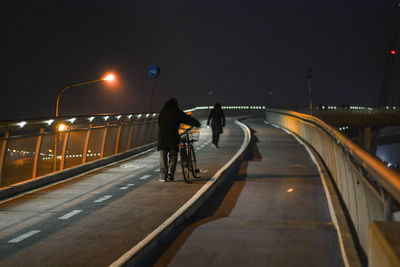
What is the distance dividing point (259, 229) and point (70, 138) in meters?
8.66

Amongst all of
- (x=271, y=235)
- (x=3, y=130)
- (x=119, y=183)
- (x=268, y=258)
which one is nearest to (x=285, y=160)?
(x=119, y=183)

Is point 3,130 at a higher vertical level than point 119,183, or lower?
higher

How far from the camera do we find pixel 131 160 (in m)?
19.6

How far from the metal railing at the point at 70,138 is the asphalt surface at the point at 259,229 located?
4531mm

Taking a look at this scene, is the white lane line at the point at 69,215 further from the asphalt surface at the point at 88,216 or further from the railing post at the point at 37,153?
the railing post at the point at 37,153

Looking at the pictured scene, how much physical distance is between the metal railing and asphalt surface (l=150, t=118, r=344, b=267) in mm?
4531

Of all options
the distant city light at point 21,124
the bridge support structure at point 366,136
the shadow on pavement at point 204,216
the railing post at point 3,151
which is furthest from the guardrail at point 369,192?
the bridge support structure at point 366,136

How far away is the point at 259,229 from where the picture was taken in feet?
Result: 27.2

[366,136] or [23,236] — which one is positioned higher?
[23,236]

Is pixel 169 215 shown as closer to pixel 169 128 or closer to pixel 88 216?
pixel 88 216

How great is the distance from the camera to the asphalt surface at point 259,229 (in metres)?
6.65

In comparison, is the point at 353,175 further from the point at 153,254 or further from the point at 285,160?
the point at 285,160

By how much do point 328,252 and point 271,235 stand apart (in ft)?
3.66

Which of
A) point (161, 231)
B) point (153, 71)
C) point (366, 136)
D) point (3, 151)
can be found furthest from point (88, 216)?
point (366, 136)
